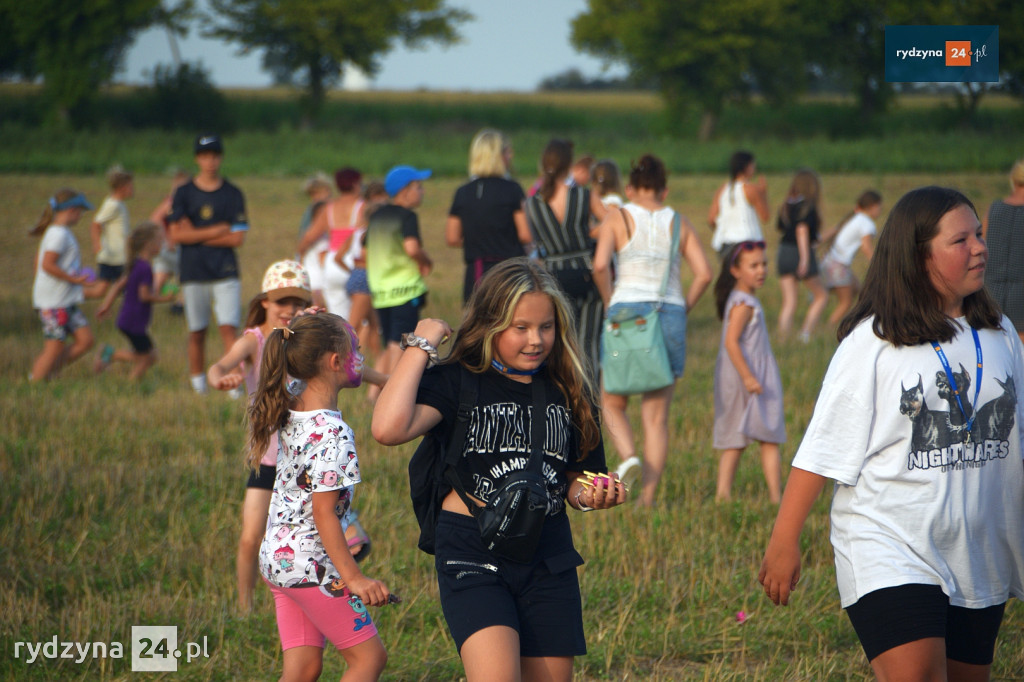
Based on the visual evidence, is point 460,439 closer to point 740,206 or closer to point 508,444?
point 508,444

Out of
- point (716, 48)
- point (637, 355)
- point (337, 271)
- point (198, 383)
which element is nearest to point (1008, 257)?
point (637, 355)

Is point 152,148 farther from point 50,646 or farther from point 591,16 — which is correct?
point 50,646

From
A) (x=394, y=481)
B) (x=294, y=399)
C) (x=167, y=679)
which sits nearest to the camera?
(x=294, y=399)

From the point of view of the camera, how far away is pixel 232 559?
581 centimetres

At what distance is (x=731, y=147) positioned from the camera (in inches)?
1832

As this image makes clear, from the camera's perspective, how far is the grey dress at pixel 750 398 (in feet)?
21.5

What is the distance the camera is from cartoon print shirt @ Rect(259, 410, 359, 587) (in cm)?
356

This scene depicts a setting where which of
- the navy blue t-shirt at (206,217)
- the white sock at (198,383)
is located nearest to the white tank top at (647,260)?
the navy blue t-shirt at (206,217)

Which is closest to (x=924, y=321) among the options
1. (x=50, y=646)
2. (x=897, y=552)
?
(x=897, y=552)

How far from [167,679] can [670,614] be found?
7.33 feet

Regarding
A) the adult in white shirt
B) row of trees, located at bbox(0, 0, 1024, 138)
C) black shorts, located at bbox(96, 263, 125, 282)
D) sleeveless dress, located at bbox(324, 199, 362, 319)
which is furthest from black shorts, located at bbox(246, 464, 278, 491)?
row of trees, located at bbox(0, 0, 1024, 138)

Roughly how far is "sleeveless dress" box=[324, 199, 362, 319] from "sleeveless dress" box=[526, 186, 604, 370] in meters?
3.26

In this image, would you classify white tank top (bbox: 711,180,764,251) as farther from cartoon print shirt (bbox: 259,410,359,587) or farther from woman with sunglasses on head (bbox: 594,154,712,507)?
cartoon print shirt (bbox: 259,410,359,587)

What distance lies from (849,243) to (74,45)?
3907 centimetres
